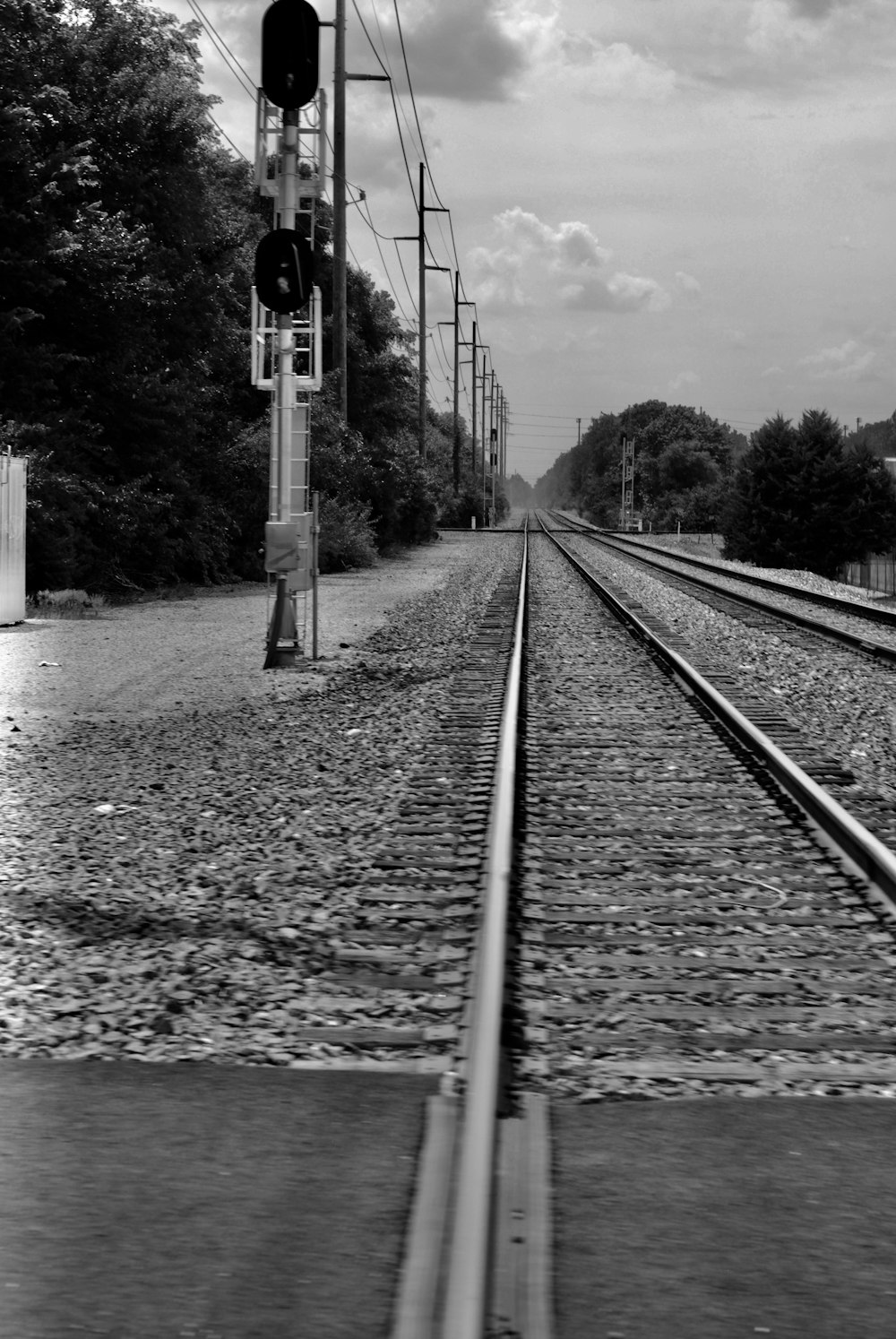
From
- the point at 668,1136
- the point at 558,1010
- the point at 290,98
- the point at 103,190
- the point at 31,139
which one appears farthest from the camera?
the point at 103,190

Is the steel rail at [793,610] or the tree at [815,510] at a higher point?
the tree at [815,510]

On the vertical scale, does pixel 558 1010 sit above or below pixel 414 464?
below

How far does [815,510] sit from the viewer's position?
56844 millimetres

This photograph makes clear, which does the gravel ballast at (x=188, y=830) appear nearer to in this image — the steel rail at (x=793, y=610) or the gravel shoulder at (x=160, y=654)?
the gravel shoulder at (x=160, y=654)

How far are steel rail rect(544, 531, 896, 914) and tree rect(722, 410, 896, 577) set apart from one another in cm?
4555

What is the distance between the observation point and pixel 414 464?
46.2 meters

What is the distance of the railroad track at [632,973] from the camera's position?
9.64 ft

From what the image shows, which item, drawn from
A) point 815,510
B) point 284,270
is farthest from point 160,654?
point 815,510

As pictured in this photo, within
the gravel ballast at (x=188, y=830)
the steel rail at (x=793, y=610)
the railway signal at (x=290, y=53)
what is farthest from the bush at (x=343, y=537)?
the railway signal at (x=290, y=53)

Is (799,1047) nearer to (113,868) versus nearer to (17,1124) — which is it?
(17,1124)

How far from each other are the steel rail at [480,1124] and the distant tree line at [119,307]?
16.6 m

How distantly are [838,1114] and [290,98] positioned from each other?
11.9 m

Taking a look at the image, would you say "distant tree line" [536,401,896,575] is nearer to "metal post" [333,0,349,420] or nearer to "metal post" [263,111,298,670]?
"metal post" [333,0,349,420]

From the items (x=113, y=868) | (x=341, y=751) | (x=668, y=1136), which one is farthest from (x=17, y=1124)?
(x=341, y=751)
